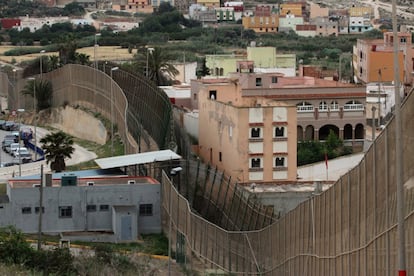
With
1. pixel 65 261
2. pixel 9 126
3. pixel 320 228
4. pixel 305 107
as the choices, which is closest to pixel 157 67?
pixel 9 126

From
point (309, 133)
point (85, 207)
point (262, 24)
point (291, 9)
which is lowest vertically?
point (291, 9)

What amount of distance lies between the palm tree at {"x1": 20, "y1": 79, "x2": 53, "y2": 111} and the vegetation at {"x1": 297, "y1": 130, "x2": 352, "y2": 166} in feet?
69.9

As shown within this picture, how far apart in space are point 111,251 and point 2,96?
60914 mm

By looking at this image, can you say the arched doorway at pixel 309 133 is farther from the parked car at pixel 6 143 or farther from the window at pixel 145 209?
the window at pixel 145 209

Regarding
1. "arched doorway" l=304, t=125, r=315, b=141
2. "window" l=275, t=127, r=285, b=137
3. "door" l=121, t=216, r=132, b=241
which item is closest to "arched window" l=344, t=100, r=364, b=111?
"arched doorway" l=304, t=125, r=315, b=141

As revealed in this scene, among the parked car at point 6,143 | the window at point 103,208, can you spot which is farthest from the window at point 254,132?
the parked car at point 6,143

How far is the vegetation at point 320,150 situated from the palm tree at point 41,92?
21.3 meters

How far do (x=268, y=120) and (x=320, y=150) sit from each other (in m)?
9.22

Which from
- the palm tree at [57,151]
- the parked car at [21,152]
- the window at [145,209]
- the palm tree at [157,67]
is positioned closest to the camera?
the window at [145,209]

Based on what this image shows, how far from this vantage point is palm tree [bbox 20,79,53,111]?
77250 millimetres

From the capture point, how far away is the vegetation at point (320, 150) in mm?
58562

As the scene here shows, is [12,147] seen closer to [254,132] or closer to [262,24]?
[254,132]

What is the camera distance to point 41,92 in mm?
77500

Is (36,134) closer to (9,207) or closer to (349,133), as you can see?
Answer: (349,133)
